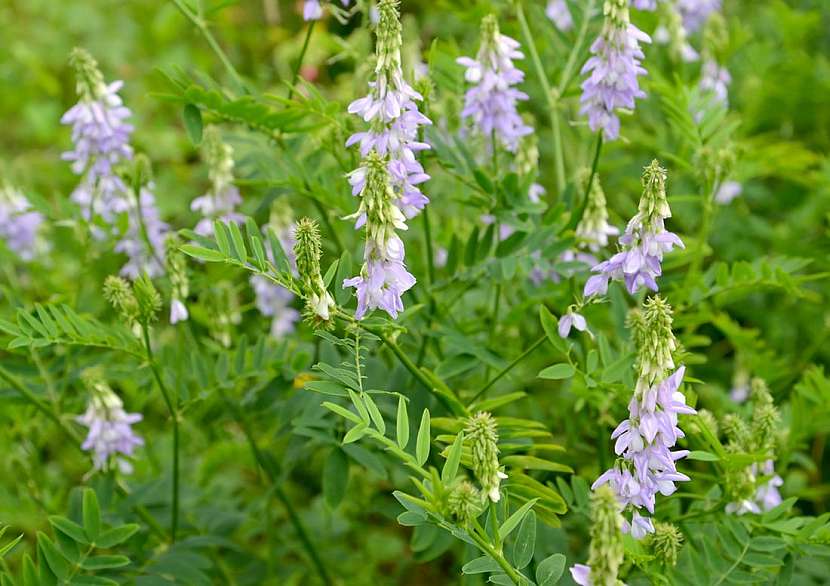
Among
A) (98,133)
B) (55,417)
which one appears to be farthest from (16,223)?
(55,417)

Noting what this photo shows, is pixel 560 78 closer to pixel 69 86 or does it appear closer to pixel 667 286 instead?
pixel 667 286

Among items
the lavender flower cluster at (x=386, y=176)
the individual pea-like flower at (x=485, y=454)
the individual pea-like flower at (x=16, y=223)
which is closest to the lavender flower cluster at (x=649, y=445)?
the individual pea-like flower at (x=485, y=454)

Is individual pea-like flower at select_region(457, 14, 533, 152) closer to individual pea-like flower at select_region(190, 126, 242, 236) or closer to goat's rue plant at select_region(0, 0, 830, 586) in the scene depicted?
goat's rue plant at select_region(0, 0, 830, 586)

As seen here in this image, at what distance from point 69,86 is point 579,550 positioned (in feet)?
13.8

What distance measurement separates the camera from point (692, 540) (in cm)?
213

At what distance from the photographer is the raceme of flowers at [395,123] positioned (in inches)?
65.6

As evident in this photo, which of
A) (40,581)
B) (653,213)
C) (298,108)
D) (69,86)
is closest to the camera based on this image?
(653,213)

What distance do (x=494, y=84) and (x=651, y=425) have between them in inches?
34.4

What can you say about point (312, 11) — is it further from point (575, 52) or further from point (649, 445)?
point (649, 445)

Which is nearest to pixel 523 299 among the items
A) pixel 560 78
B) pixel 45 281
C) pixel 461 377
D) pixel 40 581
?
Result: pixel 461 377

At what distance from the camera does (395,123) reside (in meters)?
1.70

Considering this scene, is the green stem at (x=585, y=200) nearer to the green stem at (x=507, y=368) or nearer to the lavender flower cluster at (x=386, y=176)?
the green stem at (x=507, y=368)

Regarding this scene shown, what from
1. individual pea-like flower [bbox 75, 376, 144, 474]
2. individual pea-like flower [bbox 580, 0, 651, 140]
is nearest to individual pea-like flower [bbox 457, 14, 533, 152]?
individual pea-like flower [bbox 580, 0, 651, 140]

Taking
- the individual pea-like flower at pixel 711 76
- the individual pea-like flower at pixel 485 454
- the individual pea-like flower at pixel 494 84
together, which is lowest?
the individual pea-like flower at pixel 485 454
